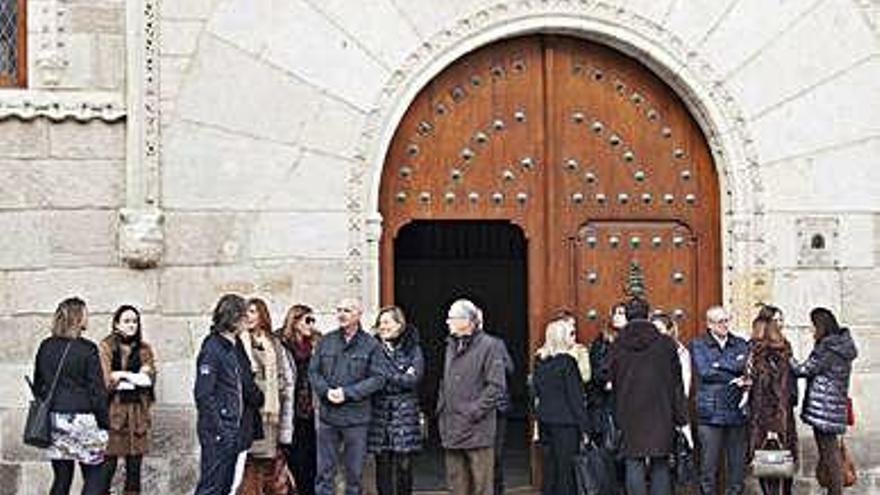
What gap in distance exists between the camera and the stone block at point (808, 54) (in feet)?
40.1

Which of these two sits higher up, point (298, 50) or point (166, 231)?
point (298, 50)

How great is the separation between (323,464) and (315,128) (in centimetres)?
267

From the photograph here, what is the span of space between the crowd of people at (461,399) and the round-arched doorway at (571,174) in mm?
863

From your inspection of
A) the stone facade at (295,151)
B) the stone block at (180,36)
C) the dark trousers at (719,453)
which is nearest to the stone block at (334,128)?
the stone facade at (295,151)

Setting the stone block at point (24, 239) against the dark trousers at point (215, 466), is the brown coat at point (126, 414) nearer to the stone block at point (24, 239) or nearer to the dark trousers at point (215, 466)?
the stone block at point (24, 239)

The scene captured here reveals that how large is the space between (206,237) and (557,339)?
2753 millimetres

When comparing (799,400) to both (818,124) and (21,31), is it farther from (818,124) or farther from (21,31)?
(21,31)

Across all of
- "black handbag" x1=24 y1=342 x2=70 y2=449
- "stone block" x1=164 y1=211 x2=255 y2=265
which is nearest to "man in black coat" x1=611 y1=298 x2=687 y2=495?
"stone block" x1=164 y1=211 x2=255 y2=265

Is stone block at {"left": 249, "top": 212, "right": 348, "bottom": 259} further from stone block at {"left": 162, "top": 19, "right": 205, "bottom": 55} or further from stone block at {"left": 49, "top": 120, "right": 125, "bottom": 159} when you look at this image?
stone block at {"left": 162, "top": 19, "right": 205, "bottom": 55}

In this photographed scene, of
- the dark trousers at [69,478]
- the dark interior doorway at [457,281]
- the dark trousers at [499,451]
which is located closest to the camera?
the dark trousers at [69,478]

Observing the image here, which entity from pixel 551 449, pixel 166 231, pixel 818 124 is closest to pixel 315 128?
pixel 166 231

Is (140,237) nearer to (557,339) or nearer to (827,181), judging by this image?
(557,339)

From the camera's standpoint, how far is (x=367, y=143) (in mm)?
11695

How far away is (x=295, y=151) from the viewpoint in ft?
37.9
